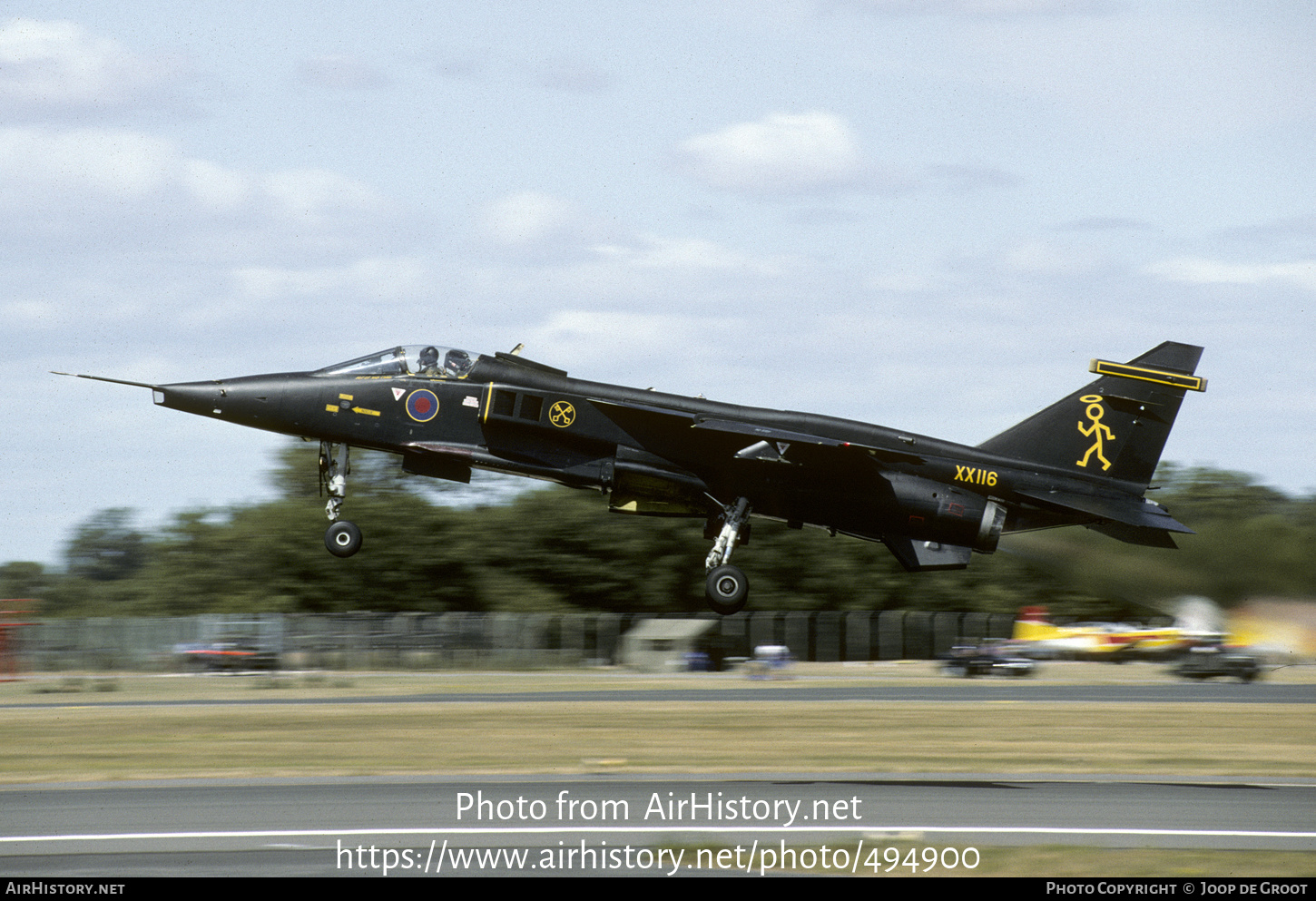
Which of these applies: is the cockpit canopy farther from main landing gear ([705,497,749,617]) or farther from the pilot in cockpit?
main landing gear ([705,497,749,617])

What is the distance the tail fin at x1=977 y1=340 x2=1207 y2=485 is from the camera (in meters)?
22.3

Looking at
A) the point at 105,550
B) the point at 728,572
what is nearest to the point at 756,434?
the point at 728,572

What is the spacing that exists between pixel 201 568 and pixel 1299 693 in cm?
5639

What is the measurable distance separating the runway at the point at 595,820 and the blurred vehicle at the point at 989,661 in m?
23.6

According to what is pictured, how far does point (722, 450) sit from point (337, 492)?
603cm

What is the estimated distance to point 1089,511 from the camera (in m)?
21.4

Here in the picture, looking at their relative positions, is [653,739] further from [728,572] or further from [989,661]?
[989,661]

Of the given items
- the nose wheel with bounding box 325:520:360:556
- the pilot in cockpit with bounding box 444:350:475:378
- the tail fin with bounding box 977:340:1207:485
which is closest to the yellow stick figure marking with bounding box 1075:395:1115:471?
the tail fin with bounding box 977:340:1207:485

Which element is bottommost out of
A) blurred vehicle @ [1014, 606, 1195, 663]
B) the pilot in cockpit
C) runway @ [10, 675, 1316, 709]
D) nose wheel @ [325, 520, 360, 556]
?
runway @ [10, 675, 1316, 709]

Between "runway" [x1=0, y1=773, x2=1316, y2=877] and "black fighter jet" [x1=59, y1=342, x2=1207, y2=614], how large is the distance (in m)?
4.21

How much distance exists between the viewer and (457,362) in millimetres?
22688

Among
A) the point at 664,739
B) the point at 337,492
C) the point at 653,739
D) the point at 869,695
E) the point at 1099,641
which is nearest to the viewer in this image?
the point at 337,492

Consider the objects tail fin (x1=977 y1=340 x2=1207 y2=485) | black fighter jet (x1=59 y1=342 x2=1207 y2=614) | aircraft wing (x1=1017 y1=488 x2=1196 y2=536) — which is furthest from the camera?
tail fin (x1=977 y1=340 x2=1207 y2=485)
